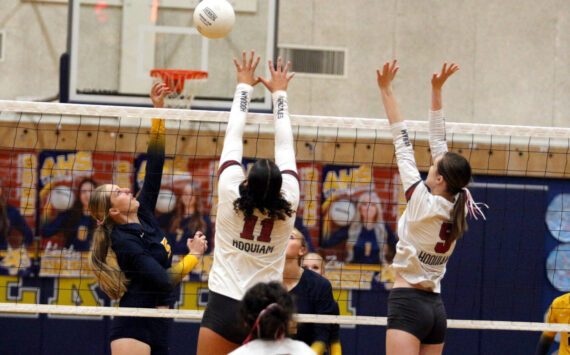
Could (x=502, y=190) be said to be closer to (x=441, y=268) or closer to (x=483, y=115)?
(x=483, y=115)

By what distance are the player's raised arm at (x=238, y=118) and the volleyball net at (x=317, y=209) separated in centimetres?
441

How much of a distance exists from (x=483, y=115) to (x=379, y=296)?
374 cm

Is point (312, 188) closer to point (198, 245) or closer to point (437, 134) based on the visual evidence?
point (198, 245)

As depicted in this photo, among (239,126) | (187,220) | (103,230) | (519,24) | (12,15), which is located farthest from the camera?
(519,24)

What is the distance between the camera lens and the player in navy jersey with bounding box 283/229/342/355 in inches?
225

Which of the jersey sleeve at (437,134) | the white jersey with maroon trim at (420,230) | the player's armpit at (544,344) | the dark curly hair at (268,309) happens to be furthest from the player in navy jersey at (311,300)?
the dark curly hair at (268,309)

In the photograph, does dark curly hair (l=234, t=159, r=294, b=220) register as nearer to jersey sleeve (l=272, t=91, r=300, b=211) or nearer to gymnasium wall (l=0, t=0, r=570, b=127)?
jersey sleeve (l=272, t=91, r=300, b=211)

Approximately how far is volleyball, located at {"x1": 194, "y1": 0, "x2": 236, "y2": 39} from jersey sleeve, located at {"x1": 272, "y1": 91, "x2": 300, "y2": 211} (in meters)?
1.50

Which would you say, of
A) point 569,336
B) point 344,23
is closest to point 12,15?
point 344,23

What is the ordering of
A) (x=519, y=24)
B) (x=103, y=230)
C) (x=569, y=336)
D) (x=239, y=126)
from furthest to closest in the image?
(x=519, y=24)
(x=569, y=336)
(x=103, y=230)
(x=239, y=126)

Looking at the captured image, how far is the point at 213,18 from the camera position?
6.09 metres

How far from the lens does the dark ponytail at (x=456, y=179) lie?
4375mm

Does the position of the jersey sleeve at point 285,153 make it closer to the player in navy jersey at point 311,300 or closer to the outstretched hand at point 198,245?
the outstretched hand at point 198,245

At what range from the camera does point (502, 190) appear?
981cm
